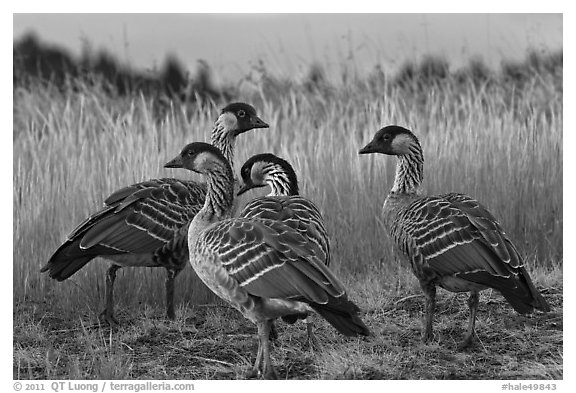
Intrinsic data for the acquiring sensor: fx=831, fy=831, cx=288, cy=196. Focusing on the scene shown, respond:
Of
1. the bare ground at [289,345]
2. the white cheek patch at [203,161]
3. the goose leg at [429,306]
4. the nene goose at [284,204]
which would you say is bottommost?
the bare ground at [289,345]

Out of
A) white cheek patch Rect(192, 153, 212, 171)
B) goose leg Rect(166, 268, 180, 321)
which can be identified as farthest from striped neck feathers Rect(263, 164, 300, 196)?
goose leg Rect(166, 268, 180, 321)

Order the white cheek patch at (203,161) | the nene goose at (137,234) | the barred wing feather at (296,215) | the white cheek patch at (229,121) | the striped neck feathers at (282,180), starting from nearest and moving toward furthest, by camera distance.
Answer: the barred wing feather at (296,215) < the white cheek patch at (203,161) < the nene goose at (137,234) < the striped neck feathers at (282,180) < the white cheek patch at (229,121)

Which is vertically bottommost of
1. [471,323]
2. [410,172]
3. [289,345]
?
[289,345]

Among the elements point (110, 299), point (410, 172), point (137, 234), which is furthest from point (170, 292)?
point (410, 172)

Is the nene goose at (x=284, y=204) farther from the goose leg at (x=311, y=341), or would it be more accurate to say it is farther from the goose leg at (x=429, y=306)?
the goose leg at (x=429, y=306)

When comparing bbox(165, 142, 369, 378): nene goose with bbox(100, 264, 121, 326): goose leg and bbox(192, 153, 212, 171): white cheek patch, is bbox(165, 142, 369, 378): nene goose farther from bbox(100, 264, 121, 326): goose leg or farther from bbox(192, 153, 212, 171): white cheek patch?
bbox(100, 264, 121, 326): goose leg

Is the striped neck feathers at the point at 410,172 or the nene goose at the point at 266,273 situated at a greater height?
the striped neck feathers at the point at 410,172

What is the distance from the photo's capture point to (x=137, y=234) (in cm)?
924

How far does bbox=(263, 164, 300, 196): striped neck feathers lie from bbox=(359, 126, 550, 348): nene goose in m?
1.12

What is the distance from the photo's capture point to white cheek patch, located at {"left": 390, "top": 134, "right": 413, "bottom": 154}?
957 centimetres

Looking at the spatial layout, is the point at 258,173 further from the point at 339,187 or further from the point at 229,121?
the point at 339,187

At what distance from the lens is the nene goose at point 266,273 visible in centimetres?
699

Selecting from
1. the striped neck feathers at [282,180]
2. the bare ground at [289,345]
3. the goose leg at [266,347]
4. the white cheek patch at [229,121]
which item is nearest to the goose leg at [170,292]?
the bare ground at [289,345]

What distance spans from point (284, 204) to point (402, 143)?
1.76 meters
